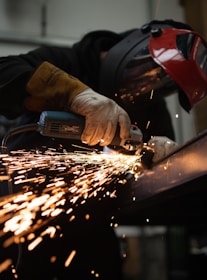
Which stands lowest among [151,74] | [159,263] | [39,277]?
[159,263]

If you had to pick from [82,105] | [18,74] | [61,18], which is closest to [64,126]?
[82,105]

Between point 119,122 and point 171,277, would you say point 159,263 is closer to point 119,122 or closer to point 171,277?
point 171,277

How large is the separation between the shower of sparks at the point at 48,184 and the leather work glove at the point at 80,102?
0.11 meters

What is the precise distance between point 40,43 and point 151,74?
3.79ft

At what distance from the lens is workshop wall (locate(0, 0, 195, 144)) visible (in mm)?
2072

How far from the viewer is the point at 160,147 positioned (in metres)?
0.98

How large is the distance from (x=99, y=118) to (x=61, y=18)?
1.49 m

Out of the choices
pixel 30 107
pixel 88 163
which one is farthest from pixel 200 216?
pixel 30 107

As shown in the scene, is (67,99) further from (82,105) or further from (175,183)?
(175,183)

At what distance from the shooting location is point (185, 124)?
1418mm

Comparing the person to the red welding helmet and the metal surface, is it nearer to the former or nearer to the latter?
the red welding helmet

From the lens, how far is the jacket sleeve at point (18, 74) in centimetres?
93

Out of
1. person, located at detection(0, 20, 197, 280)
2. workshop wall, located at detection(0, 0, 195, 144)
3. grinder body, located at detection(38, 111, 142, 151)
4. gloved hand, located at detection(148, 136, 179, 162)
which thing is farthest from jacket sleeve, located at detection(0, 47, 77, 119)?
workshop wall, located at detection(0, 0, 195, 144)

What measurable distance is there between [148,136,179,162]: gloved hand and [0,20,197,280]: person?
0.02 metres
